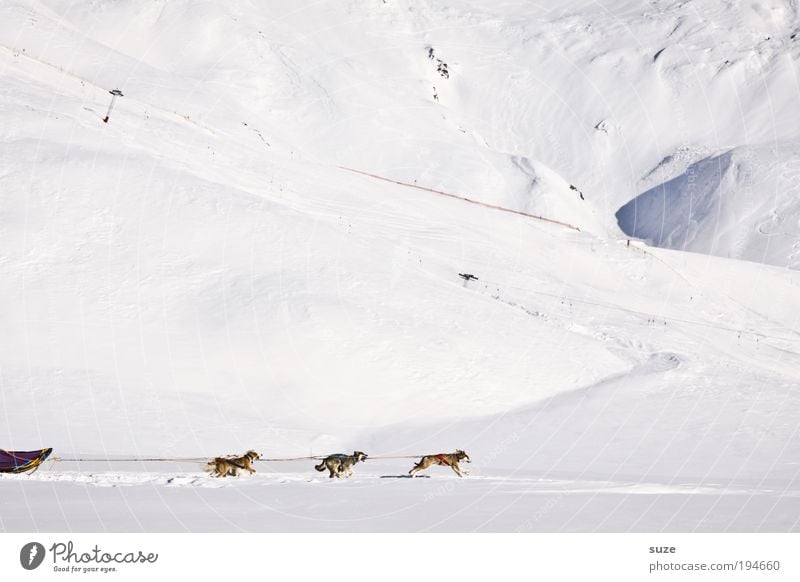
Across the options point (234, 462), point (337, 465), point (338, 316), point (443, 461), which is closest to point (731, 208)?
point (338, 316)

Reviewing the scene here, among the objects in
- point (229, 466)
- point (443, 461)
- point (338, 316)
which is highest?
point (338, 316)

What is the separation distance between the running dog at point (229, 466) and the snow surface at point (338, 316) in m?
0.32

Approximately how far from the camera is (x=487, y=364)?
29719mm

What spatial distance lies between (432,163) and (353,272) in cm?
3354

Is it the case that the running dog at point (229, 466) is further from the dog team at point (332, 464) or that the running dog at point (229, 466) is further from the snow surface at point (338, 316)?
the snow surface at point (338, 316)

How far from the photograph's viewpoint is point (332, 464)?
18203 mm

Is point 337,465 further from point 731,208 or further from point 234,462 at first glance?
Result: point 731,208

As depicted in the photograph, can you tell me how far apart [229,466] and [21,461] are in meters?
3.79

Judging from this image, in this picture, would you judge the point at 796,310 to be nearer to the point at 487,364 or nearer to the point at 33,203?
the point at 487,364

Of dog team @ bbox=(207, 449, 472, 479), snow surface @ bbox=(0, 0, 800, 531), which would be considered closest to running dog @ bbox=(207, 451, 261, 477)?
dog team @ bbox=(207, 449, 472, 479)

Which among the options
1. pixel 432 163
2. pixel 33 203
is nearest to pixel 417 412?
pixel 33 203

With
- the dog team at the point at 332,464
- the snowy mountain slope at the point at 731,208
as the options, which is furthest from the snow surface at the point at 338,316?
the dog team at the point at 332,464

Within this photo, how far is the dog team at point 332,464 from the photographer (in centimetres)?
1789

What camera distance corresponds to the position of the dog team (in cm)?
1789
